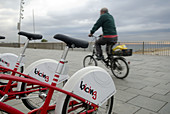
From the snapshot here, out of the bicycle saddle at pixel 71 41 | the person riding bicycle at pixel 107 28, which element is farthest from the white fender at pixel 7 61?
the person riding bicycle at pixel 107 28

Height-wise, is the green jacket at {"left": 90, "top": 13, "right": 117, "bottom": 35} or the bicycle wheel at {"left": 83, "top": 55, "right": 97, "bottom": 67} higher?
the green jacket at {"left": 90, "top": 13, "right": 117, "bottom": 35}

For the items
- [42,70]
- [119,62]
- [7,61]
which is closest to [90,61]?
[119,62]

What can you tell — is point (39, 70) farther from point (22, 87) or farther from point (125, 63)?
point (125, 63)

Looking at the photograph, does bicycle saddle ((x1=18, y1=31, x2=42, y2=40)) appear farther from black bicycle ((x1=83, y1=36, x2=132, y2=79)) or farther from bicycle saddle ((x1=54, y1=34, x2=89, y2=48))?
black bicycle ((x1=83, y1=36, x2=132, y2=79))

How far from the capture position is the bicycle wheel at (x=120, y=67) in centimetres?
484

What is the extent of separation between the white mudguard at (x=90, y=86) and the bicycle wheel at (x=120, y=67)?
2750mm

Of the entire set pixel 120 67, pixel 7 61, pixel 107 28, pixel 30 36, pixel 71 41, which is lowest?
pixel 120 67

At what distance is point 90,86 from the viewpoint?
6.36ft

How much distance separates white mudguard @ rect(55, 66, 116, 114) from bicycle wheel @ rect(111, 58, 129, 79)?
2750mm

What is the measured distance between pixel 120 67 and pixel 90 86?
3.19 meters

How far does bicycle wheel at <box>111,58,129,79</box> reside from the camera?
484cm

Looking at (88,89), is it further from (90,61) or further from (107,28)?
(90,61)

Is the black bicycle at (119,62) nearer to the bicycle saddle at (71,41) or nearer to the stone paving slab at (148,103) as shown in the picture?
the stone paving slab at (148,103)

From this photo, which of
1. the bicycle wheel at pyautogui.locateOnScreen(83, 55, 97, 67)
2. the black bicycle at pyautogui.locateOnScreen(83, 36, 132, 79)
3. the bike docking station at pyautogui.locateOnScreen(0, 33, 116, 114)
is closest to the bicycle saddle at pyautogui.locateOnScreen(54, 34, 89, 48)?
the bike docking station at pyautogui.locateOnScreen(0, 33, 116, 114)
